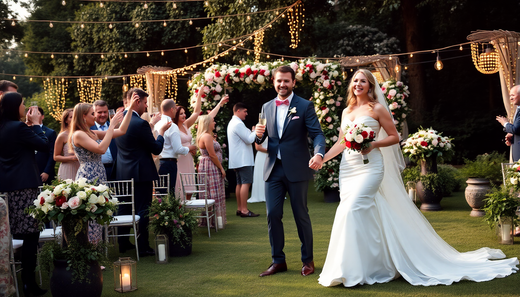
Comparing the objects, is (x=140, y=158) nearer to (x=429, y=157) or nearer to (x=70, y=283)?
(x=70, y=283)

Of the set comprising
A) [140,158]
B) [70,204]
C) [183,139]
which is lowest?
[70,204]

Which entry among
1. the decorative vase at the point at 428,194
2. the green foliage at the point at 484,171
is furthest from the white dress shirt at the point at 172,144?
the green foliage at the point at 484,171

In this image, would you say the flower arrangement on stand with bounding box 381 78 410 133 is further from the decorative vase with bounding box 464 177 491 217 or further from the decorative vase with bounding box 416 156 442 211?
the decorative vase with bounding box 464 177 491 217

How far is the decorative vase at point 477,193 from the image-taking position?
848 cm

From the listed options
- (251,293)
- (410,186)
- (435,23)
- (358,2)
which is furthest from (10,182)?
(435,23)

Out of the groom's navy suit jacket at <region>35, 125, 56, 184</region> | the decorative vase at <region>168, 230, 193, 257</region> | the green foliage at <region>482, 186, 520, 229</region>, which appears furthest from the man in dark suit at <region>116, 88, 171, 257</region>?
the green foliage at <region>482, 186, 520, 229</region>

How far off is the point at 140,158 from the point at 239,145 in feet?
11.8

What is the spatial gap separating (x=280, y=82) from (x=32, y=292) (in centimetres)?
307

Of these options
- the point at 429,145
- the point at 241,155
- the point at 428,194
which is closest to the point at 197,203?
the point at 241,155

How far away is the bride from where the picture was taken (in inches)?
182

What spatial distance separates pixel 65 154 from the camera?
6703mm

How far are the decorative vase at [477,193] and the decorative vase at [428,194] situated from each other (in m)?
0.87

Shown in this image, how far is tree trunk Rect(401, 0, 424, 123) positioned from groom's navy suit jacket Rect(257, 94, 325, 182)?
13957 mm

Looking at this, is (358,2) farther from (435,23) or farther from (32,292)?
(32,292)
